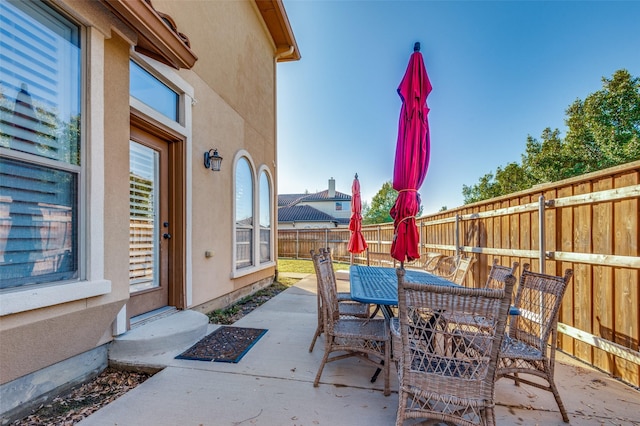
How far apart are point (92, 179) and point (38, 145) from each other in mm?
379

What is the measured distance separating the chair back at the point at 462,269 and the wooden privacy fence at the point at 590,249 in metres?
0.34

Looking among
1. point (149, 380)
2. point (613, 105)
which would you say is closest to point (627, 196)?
point (149, 380)

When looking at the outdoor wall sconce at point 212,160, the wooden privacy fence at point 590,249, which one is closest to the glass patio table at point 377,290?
the wooden privacy fence at point 590,249

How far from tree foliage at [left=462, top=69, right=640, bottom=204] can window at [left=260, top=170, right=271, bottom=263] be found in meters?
17.9

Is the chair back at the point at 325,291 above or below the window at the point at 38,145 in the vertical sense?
below

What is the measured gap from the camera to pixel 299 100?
10.5 m

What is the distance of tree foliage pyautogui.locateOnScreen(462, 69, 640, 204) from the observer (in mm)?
14719

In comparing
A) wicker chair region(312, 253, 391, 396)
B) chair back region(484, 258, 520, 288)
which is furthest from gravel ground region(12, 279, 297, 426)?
chair back region(484, 258, 520, 288)

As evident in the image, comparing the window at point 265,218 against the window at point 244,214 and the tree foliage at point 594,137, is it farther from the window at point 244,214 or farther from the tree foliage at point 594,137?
the tree foliage at point 594,137

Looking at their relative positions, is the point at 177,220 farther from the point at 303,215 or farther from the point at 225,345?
the point at 303,215

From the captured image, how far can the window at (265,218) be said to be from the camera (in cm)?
674

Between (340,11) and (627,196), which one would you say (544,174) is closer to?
(340,11)

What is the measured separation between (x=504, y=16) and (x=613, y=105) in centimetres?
1346

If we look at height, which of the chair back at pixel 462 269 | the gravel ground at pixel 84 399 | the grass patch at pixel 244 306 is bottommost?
the grass patch at pixel 244 306
